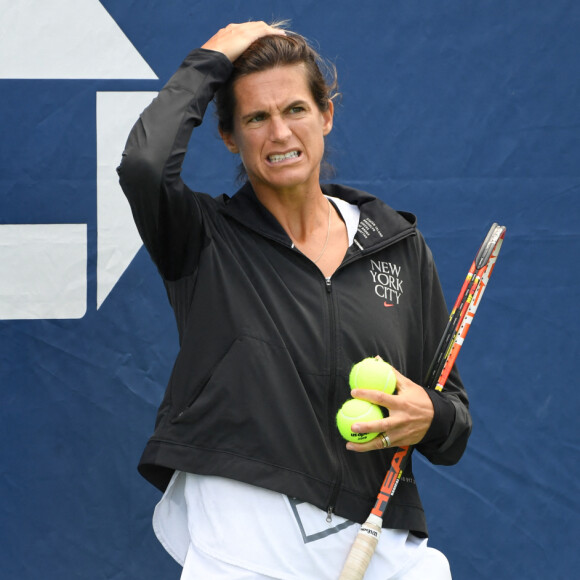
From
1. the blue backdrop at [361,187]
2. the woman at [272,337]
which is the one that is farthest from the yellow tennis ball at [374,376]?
the blue backdrop at [361,187]

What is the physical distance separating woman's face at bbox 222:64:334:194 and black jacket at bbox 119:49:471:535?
0.24 feet

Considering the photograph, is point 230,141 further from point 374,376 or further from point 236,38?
point 374,376

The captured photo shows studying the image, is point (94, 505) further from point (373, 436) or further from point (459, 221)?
point (459, 221)

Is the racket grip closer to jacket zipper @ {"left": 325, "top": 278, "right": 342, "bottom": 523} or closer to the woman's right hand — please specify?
jacket zipper @ {"left": 325, "top": 278, "right": 342, "bottom": 523}

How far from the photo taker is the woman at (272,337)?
5.48 ft

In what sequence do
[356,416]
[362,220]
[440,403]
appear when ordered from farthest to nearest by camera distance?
[362,220]
[440,403]
[356,416]

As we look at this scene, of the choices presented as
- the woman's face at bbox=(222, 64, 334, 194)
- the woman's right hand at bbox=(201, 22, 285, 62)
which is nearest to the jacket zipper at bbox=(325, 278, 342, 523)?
the woman's face at bbox=(222, 64, 334, 194)

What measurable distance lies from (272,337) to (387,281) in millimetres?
301

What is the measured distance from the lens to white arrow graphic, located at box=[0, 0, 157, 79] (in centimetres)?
246

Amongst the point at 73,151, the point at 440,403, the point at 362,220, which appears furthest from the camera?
the point at 73,151

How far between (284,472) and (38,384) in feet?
3.48

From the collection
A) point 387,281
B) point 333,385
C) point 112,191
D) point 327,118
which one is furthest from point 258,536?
point 112,191

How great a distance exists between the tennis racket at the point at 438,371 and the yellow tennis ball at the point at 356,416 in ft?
0.46

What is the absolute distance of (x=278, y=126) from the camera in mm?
1801
